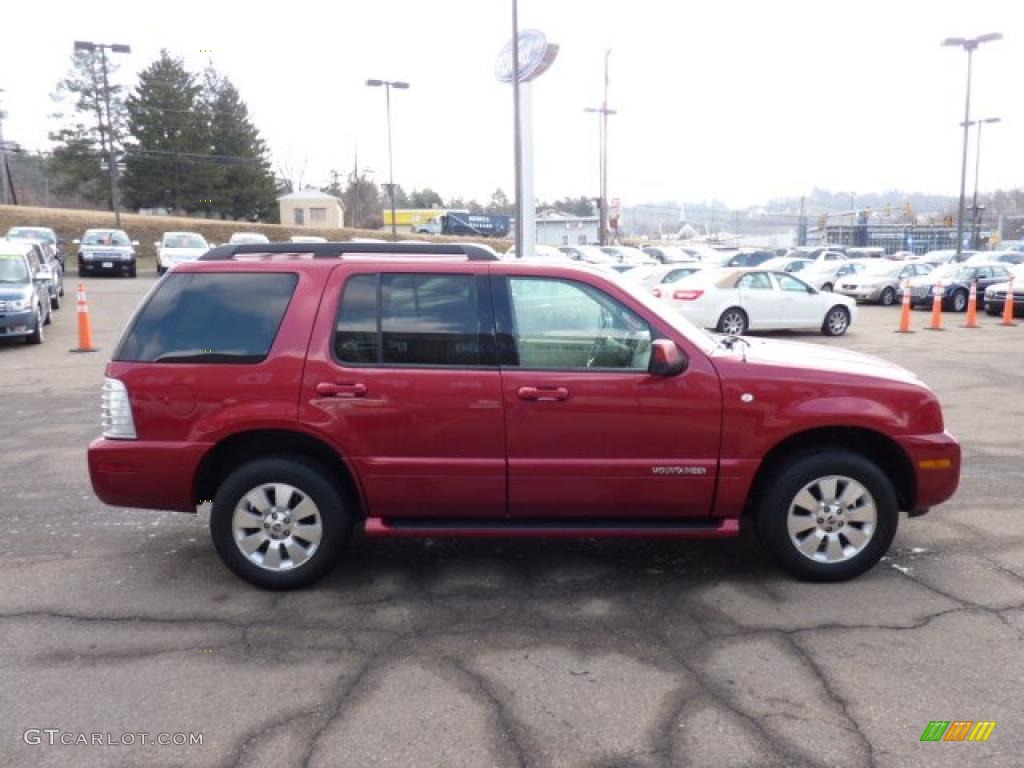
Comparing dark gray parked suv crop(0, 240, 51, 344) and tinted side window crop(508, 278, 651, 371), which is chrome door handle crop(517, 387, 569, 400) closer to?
tinted side window crop(508, 278, 651, 371)

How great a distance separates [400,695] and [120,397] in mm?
2223

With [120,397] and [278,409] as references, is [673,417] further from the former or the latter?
[120,397]

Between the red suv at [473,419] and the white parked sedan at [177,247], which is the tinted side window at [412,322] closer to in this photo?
the red suv at [473,419]

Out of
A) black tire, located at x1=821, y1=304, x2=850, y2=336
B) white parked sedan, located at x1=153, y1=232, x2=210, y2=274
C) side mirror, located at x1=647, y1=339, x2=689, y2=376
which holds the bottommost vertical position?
black tire, located at x1=821, y1=304, x2=850, y2=336

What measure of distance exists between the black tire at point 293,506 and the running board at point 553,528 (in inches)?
7.8

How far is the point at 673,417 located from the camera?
4.50m

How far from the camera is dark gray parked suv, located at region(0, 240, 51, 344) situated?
14078 millimetres

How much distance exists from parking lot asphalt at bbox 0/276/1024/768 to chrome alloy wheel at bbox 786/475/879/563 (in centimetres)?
22

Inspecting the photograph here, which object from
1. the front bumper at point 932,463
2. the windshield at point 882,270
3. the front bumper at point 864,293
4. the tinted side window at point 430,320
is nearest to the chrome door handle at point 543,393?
the tinted side window at point 430,320

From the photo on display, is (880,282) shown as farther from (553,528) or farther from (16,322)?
(553,528)

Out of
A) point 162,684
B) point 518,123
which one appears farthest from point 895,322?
point 162,684

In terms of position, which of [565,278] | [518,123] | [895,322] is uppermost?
[518,123]

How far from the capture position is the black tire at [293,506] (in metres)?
4.55

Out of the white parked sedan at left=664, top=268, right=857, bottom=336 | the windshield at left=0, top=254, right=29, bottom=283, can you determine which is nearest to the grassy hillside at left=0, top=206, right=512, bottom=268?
the white parked sedan at left=664, top=268, right=857, bottom=336
